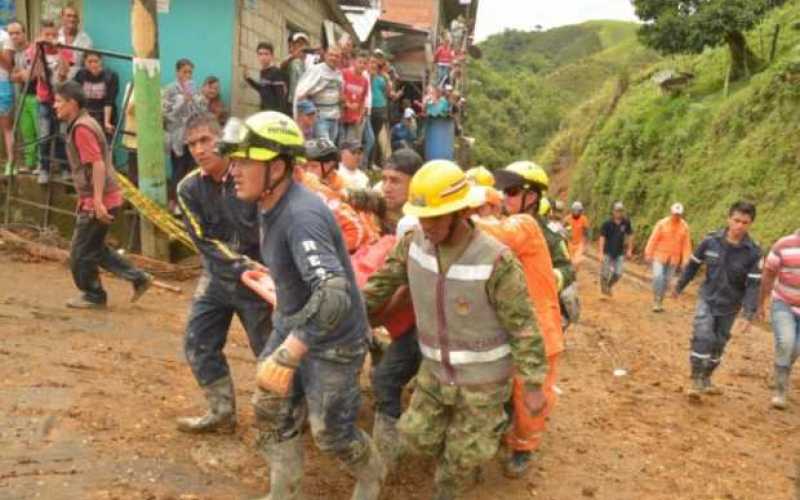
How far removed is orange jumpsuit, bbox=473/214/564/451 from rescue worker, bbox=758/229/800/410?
3.34 meters

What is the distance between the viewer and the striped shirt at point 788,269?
7164 millimetres

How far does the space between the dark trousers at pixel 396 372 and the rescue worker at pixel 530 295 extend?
586 mm

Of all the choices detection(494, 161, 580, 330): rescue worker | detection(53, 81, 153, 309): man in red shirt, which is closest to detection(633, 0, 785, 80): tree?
detection(494, 161, 580, 330): rescue worker

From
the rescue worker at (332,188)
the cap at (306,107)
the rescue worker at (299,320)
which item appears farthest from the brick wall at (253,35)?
the rescue worker at (299,320)

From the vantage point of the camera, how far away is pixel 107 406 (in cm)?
491

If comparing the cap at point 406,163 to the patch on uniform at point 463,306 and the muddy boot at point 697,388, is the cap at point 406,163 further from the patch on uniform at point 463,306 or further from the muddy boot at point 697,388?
the muddy boot at point 697,388

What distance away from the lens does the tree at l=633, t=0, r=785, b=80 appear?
2053 centimetres

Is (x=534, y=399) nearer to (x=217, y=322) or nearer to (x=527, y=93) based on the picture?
(x=217, y=322)

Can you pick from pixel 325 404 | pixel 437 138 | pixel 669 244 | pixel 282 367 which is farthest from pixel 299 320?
pixel 437 138

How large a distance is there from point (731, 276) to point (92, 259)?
5729 mm

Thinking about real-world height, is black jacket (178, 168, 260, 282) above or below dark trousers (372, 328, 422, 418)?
above

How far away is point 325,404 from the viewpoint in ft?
11.6

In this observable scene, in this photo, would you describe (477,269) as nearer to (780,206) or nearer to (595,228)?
(780,206)

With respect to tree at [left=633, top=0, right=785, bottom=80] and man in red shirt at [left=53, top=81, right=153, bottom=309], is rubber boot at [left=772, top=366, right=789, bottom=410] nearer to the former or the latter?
man in red shirt at [left=53, top=81, right=153, bottom=309]
